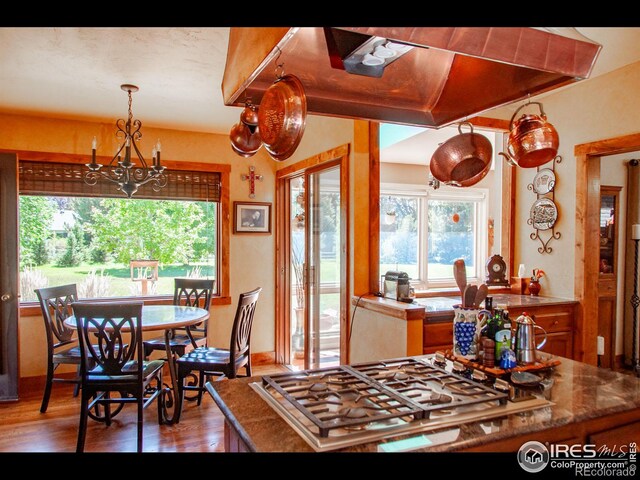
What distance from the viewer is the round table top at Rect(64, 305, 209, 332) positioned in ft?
10.4

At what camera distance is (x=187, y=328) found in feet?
13.0

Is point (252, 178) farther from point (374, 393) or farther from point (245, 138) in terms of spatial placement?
point (374, 393)

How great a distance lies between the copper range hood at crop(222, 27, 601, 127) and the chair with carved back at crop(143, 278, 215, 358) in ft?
9.32

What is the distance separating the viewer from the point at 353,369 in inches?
66.1

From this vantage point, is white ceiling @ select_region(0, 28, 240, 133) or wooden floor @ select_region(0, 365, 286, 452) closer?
white ceiling @ select_region(0, 28, 240, 133)

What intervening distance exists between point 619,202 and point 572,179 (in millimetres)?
1441

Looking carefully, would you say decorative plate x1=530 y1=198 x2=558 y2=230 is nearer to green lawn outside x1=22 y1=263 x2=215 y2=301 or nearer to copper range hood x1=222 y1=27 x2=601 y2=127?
copper range hood x1=222 y1=27 x2=601 y2=127

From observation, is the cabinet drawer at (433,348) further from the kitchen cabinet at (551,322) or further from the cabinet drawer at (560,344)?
the cabinet drawer at (560,344)

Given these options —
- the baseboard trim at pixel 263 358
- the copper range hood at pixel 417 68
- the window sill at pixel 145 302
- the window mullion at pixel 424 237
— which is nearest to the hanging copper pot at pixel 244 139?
the copper range hood at pixel 417 68

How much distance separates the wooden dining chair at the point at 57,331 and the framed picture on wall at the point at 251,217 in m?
1.76

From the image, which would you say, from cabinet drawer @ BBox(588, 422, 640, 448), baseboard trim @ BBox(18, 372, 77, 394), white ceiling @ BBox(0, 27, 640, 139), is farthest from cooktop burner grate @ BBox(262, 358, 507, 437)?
baseboard trim @ BBox(18, 372, 77, 394)

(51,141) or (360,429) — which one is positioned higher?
(51,141)
